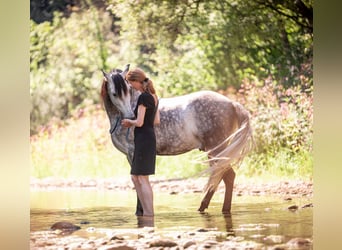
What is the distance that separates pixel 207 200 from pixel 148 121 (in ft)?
2.16

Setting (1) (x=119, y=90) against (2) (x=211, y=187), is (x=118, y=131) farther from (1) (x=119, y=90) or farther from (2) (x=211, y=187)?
(2) (x=211, y=187)

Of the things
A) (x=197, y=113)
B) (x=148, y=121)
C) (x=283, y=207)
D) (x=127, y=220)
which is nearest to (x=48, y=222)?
(x=127, y=220)

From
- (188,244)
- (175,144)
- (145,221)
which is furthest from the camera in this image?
(175,144)

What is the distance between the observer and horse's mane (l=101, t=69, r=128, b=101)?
4.73m

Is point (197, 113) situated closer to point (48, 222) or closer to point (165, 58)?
point (165, 58)

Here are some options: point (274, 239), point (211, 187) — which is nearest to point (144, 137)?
point (211, 187)

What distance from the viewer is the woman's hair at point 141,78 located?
4.73m

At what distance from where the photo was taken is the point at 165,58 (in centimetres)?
479

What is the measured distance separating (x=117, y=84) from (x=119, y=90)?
Result: 4 centimetres

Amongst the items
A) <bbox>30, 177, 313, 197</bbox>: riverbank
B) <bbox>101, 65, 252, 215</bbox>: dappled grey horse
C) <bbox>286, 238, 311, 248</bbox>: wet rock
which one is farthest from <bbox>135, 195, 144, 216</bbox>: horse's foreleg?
<bbox>286, 238, 311, 248</bbox>: wet rock

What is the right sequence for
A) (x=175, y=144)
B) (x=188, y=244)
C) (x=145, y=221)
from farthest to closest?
(x=175, y=144) < (x=145, y=221) < (x=188, y=244)

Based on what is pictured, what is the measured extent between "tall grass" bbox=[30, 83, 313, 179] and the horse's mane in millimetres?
108

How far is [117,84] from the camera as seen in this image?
4750 millimetres

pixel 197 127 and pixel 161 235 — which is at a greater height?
pixel 197 127
